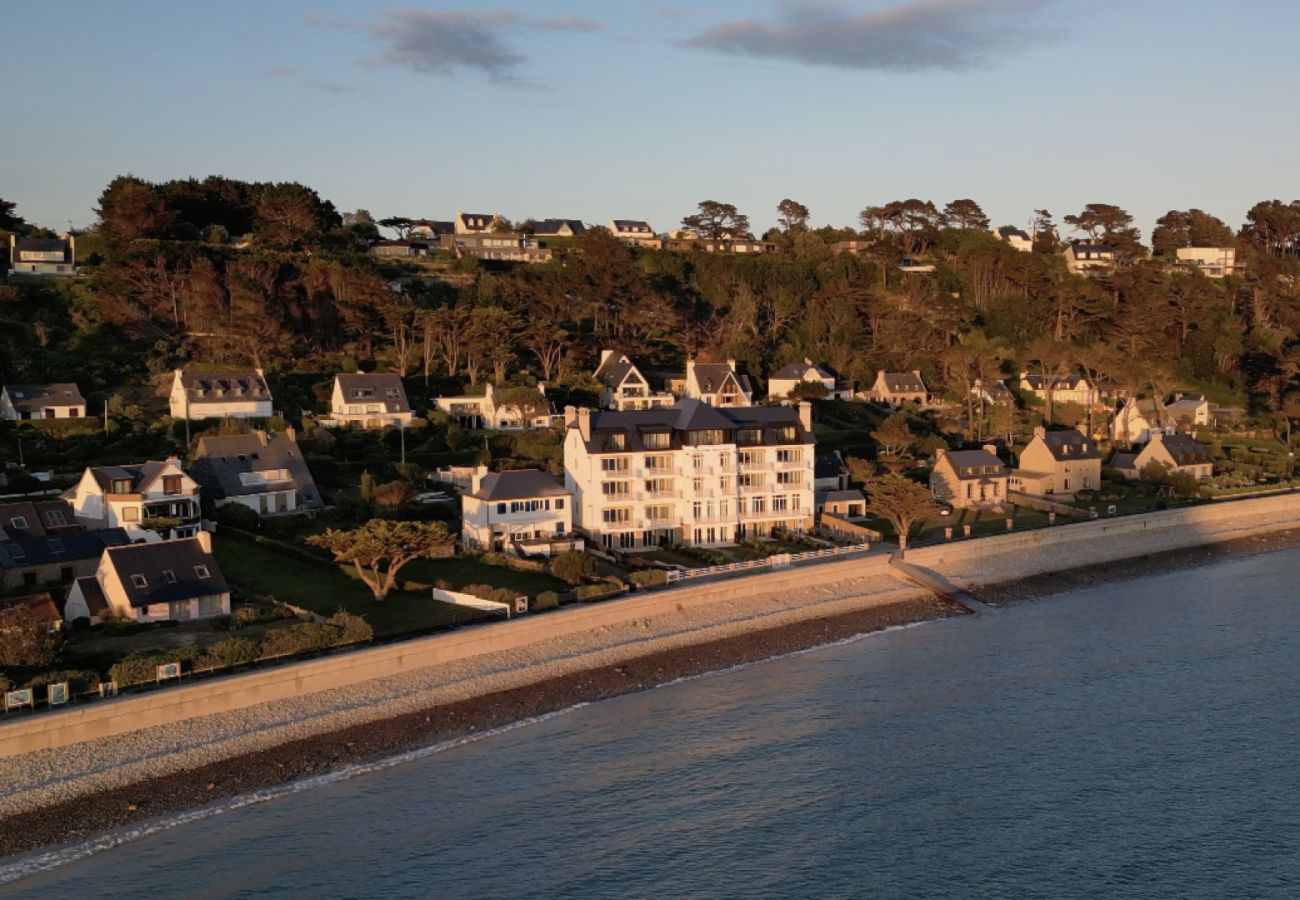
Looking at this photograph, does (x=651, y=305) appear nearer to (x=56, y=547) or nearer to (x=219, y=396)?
(x=219, y=396)

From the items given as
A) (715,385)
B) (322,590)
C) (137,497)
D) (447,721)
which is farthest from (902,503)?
(137,497)

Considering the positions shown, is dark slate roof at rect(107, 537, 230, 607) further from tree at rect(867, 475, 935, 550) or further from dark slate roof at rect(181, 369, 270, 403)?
dark slate roof at rect(181, 369, 270, 403)

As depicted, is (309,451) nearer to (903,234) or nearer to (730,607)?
(730,607)

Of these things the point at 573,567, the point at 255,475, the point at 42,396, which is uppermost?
the point at 42,396

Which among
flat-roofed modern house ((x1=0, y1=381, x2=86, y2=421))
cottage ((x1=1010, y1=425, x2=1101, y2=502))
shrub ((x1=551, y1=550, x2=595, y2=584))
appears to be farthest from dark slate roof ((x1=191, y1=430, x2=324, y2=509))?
cottage ((x1=1010, y1=425, x2=1101, y2=502))

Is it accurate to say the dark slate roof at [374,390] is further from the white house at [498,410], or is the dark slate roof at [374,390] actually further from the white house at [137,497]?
the white house at [137,497]
